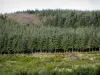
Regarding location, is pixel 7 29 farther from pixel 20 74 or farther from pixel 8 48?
pixel 20 74

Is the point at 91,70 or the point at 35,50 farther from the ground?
the point at 91,70

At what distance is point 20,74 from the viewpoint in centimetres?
2414

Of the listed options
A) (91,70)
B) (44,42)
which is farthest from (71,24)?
(91,70)

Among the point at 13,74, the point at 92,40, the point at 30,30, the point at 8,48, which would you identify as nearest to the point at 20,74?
the point at 13,74

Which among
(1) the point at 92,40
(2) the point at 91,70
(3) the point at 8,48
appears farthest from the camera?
(1) the point at 92,40

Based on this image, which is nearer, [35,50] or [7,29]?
[35,50]

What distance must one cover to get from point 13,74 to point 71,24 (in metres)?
166

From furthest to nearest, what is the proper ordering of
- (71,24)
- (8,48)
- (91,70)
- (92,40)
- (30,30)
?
(71,24) < (30,30) < (92,40) < (8,48) < (91,70)

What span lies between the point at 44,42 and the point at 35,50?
17.7 ft

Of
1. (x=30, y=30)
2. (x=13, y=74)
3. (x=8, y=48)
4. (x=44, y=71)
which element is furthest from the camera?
(x=30, y=30)

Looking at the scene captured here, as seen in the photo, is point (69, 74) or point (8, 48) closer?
point (69, 74)

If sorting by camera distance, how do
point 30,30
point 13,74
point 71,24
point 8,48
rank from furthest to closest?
point 71,24
point 30,30
point 8,48
point 13,74

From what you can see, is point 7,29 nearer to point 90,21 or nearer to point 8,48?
point 8,48

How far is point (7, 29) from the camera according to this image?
456 ft
